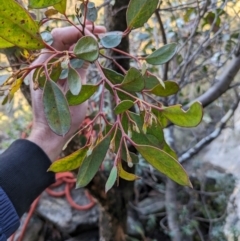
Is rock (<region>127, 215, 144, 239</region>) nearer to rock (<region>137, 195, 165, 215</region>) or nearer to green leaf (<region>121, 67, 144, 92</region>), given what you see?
rock (<region>137, 195, 165, 215</region>)

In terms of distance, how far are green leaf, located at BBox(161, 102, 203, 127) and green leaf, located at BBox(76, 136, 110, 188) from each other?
2.8 inches

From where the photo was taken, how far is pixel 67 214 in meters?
1.25

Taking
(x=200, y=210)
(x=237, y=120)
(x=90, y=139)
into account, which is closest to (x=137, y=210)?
(x=200, y=210)

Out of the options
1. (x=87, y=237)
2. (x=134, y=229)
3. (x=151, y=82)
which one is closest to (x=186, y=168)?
(x=134, y=229)

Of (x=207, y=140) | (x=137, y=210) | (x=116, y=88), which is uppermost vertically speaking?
(x=116, y=88)

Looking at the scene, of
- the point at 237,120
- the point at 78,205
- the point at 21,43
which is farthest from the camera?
the point at 78,205

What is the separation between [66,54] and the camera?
37 cm

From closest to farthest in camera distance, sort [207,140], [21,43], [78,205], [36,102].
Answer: [21,43]
[36,102]
[207,140]
[78,205]

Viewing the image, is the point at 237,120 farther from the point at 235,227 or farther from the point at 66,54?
the point at 66,54

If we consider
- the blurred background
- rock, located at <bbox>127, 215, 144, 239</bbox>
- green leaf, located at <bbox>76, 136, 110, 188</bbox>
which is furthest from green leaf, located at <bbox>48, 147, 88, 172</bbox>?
rock, located at <bbox>127, 215, 144, 239</bbox>

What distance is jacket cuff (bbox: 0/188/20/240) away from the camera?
1.92ft

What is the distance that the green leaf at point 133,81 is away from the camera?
1.25ft

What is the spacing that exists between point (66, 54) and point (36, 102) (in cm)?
34

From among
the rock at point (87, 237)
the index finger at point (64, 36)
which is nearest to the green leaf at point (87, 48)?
the index finger at point (64, 36)
